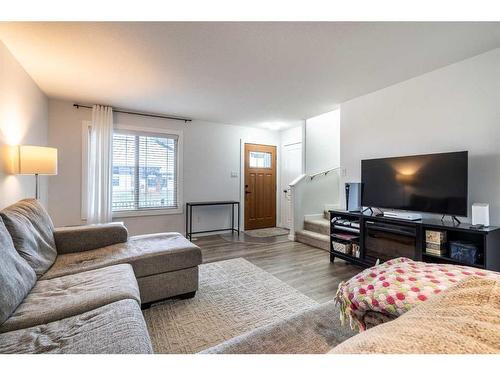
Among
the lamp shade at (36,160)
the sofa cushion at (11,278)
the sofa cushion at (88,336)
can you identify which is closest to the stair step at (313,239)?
the sofa cushion at (88,336)

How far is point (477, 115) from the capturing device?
86.2 inches

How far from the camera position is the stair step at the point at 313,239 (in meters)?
3.65

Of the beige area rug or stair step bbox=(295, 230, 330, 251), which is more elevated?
stair step bbox=(295, 230, 330, 251)

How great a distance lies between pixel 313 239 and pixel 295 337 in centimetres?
324

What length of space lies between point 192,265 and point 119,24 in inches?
82.0

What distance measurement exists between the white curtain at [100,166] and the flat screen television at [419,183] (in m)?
3.88

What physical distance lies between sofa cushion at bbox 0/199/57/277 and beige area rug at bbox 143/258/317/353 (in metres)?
0.88

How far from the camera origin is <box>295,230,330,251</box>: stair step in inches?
144

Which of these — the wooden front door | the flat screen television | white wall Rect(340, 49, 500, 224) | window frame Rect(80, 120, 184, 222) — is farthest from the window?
the flat screen television

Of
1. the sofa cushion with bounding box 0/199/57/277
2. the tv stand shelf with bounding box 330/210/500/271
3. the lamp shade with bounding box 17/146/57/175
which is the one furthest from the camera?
the lamp shade with bounding box 17/146/57/175

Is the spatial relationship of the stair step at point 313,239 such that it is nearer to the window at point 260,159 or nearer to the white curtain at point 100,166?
the window at point 260,159

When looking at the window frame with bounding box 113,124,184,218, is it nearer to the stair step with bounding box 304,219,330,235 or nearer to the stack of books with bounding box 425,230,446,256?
the stair step with bounding box 304,219,330,235

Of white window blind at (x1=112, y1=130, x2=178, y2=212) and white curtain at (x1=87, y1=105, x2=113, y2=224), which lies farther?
white window blind at (x1=112, y1=130, x2=178, y2=212)
